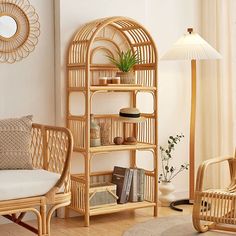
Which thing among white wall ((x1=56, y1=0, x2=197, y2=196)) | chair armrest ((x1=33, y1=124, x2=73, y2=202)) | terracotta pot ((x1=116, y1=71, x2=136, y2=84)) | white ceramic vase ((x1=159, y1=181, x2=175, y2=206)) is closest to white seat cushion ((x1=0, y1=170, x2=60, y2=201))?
chair armrest ((x1=33, y1=124, x2=73, y2=202))

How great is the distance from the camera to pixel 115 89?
14.2ft

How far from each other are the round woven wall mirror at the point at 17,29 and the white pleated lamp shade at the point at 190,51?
3.63 ft

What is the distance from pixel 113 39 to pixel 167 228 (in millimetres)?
1597

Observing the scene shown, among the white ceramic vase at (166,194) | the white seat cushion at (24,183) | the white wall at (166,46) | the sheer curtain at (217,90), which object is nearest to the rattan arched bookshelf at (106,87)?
the white wall at (166,46)

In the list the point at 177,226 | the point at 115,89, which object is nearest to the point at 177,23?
the point at 115,89

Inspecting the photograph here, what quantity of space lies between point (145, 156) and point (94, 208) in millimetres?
810

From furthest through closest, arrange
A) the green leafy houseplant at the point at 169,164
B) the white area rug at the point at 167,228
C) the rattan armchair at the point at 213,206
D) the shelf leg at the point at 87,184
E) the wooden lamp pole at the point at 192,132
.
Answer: the green leafy houseplant at the point at 169,164 < the wooden lamp pole at the point at 192,132 < the shelf leg at the point at 87,184 < the white area rug at the point at 167,228 < the rattan armchair at the point at 213,206

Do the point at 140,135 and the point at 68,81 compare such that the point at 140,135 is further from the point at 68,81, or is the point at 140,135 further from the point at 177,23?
the point at 177,23

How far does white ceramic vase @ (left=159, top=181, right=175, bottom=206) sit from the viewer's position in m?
4.92

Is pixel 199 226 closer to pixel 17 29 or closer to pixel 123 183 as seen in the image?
pixel 123 183

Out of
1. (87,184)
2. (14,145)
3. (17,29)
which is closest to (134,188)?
(87,184)

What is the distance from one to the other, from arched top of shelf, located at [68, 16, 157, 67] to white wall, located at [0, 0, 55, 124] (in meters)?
0.21

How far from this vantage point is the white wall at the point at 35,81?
14.0ft

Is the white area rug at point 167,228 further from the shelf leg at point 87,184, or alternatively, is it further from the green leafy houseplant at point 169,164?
the green leafy houseplant at point 169,164
